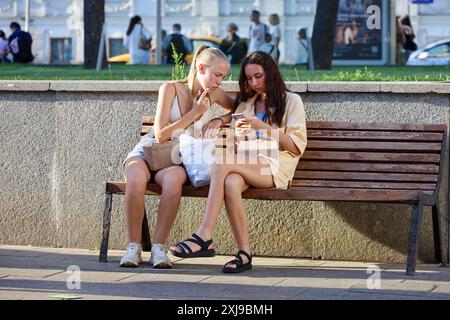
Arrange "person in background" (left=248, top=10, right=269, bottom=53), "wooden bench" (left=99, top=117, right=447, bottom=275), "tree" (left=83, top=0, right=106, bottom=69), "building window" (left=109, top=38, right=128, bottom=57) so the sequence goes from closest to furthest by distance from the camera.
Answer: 1. "wooden bench" (left=99, top=117, right=447, bottom=275)
2. "tree" (left=83, top=0, right=106, bottom=69)
3. "person in background" (left=248, top=10, right=269, bottom=53)
4. "building window" (left=109, top=38, right=128, bottom=57)

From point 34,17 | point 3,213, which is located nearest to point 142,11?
point 34,17

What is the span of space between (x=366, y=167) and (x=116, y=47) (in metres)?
34.6

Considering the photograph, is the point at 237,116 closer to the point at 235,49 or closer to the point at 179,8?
the point at 235,49

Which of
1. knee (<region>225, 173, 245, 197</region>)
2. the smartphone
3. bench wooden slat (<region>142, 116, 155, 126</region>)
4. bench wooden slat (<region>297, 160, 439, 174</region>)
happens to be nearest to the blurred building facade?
bench wooden slat (<region>142, 116, 155, 126</region>)

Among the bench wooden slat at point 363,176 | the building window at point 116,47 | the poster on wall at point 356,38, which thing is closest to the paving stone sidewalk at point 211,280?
the bench wooden slat at point 363,176

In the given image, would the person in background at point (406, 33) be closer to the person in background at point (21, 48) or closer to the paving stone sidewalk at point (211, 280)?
the person in background at point (21, 48)

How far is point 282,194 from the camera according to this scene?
283 inches

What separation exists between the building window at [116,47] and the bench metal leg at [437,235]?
33.7 meters

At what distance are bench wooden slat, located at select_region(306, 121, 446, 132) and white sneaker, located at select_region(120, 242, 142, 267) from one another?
4.46 feet

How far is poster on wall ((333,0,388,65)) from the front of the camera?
2533cm

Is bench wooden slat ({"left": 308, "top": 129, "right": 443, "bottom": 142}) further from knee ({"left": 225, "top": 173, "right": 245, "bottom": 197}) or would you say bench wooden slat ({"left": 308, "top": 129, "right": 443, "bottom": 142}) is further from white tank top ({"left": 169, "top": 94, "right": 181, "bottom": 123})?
white tank top ({"left": 169, "top": 94, "right": 181, "bottom": 123})

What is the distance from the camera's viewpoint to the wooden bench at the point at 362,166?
7.22 metres
